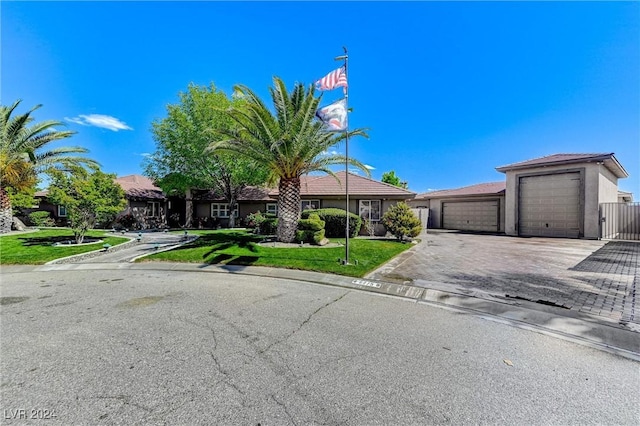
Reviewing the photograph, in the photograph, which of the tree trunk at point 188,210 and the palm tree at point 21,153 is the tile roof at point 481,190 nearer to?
the tree trunk at point 188,210

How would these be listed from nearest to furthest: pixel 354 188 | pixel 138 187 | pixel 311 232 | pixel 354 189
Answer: pixel 311 232, pixel 354 189, pixel 354 188, pixel 138 187

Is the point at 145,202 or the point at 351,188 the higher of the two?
the point at 351,188

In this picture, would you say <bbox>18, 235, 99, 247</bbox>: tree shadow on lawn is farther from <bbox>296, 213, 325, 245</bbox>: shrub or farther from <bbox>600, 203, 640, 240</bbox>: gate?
<bbox>600, 203, 640, 240</bbox>: gate

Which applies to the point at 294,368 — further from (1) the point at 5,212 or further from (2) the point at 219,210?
(2) the point at 219,210

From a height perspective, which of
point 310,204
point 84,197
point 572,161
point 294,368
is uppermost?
point 572,161

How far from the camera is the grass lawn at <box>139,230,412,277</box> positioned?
930 cm

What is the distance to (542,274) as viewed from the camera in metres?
8.23

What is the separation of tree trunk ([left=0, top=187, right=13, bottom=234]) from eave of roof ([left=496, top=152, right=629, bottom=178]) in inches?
1263

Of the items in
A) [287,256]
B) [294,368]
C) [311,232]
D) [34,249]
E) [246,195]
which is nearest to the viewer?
[294,368]

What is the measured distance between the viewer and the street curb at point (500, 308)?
4.29 m

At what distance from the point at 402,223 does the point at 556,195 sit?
11.4 metres

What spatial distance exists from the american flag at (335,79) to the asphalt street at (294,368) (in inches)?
277

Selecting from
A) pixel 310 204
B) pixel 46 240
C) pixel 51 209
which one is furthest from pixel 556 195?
pixel 51 209

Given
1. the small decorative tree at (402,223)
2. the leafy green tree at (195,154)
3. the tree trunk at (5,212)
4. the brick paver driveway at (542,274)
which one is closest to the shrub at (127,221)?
the leafy green tree at (195,154)
